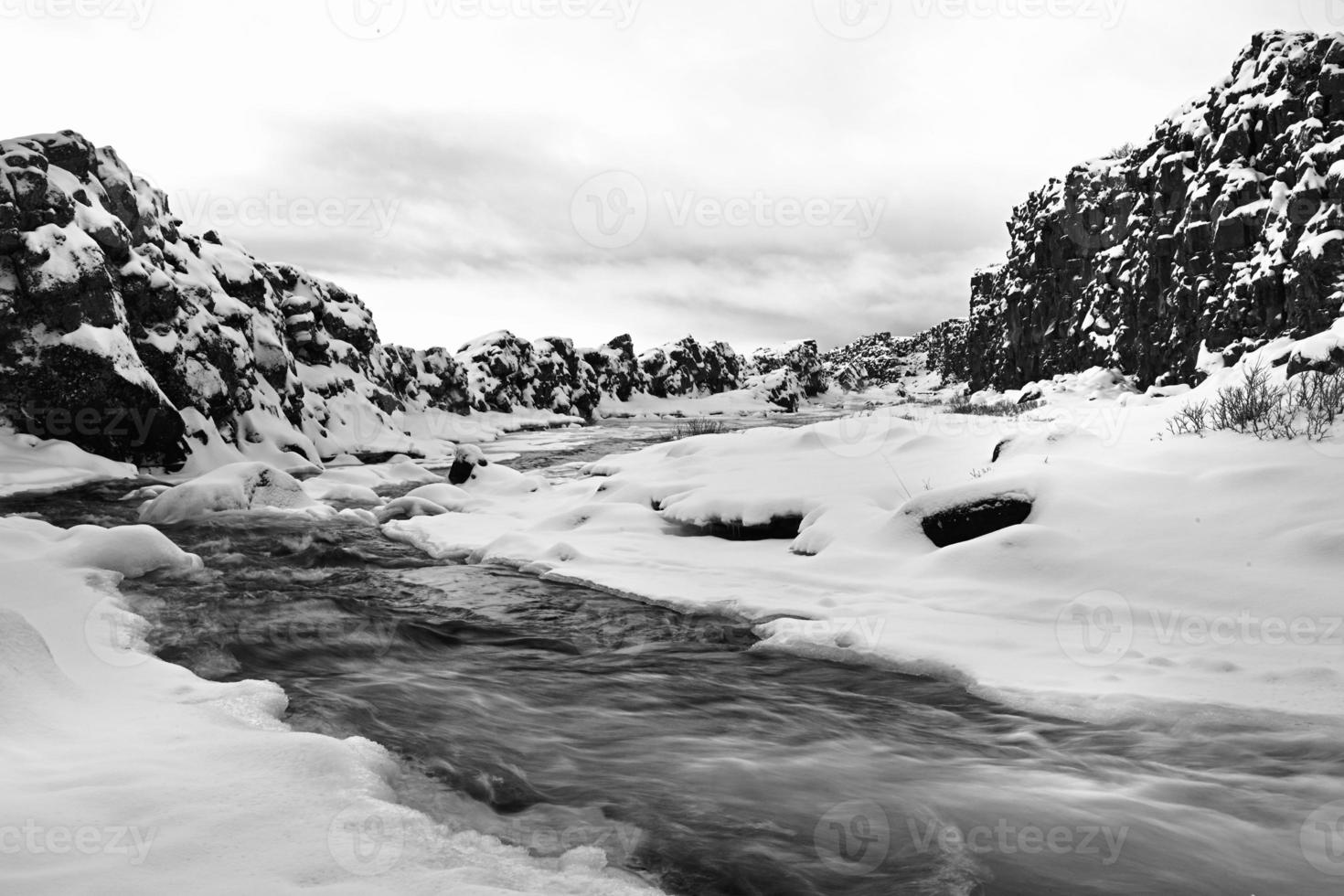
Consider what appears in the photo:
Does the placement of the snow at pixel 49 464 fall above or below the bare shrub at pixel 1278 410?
below

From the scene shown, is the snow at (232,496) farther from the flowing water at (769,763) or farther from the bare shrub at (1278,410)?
the bare shrub at (1278,410)

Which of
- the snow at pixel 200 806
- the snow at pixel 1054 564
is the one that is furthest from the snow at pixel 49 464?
the snow at pixel 200 806

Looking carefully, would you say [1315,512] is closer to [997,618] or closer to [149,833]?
[997,618]

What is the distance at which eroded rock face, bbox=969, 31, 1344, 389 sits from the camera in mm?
27328

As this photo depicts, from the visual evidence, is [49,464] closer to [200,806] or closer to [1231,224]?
[200,806]

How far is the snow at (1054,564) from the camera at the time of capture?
4969 mm

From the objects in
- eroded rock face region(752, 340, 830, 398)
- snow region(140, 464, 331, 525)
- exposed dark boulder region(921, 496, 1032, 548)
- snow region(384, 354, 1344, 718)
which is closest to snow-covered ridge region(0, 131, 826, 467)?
snow region(140, 464, 331, 525)

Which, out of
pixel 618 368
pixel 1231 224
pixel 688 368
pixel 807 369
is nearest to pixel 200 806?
pixel 1231 224

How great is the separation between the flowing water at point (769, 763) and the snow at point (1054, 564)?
432mm

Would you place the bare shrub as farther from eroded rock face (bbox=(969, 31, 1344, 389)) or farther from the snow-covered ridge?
eroded rock face (bbox=(969, 31, 1344, 389))

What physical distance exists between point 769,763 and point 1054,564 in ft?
12.4

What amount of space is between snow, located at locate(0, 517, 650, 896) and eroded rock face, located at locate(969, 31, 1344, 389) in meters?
32.7

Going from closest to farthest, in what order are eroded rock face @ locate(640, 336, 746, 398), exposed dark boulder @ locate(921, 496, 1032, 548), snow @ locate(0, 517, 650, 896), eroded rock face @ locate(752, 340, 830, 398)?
snow @ locate(0, 517, 650, 896), exposed dark boulder @ locate(921, 496, 1032, 548), eroded rock face @ locate(640, 336, 746, 398), eroded rock face @ locate(752, 340, 830, 398)

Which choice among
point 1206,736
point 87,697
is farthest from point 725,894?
point 87,697
